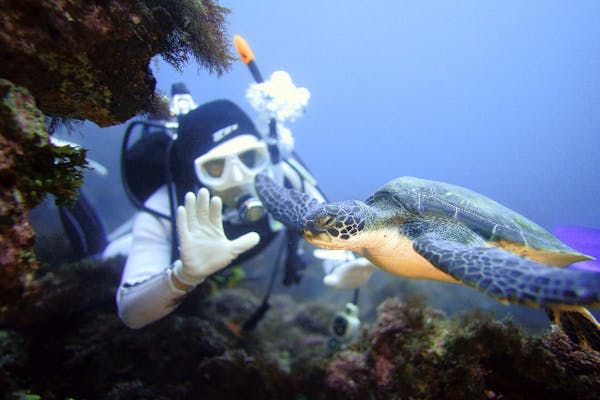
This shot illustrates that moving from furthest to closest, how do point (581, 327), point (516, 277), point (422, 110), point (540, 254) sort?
point (422, 110)
point (540, 254)
point (581, 327)
point (516, 277)

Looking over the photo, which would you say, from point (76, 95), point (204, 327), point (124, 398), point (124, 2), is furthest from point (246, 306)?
point (124, 2)

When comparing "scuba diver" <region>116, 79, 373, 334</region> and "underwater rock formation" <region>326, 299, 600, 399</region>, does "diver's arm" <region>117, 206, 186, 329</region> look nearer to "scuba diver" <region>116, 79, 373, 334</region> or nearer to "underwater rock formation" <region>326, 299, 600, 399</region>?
"scuba diver" <region>116, 79, 373, 334</region>

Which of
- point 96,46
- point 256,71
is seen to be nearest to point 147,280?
point 96,46

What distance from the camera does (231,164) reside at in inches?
140

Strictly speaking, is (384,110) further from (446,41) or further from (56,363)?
(56,363)

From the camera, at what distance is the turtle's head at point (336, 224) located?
2365 mm

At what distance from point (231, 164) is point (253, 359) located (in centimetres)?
254

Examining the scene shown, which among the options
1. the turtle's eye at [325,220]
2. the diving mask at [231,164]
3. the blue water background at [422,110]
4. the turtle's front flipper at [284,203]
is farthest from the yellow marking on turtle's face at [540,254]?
the blue water background at [422,110]

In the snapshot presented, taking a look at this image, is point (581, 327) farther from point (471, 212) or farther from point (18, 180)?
point (18, 180)

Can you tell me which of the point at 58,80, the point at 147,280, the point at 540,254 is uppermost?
the point at 58,80

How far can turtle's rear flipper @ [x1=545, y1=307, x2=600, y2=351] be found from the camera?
207 cm

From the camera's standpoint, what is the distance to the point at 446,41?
274ft

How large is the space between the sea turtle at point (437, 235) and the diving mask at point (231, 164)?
1.84 feet

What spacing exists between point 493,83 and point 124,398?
369 feet
